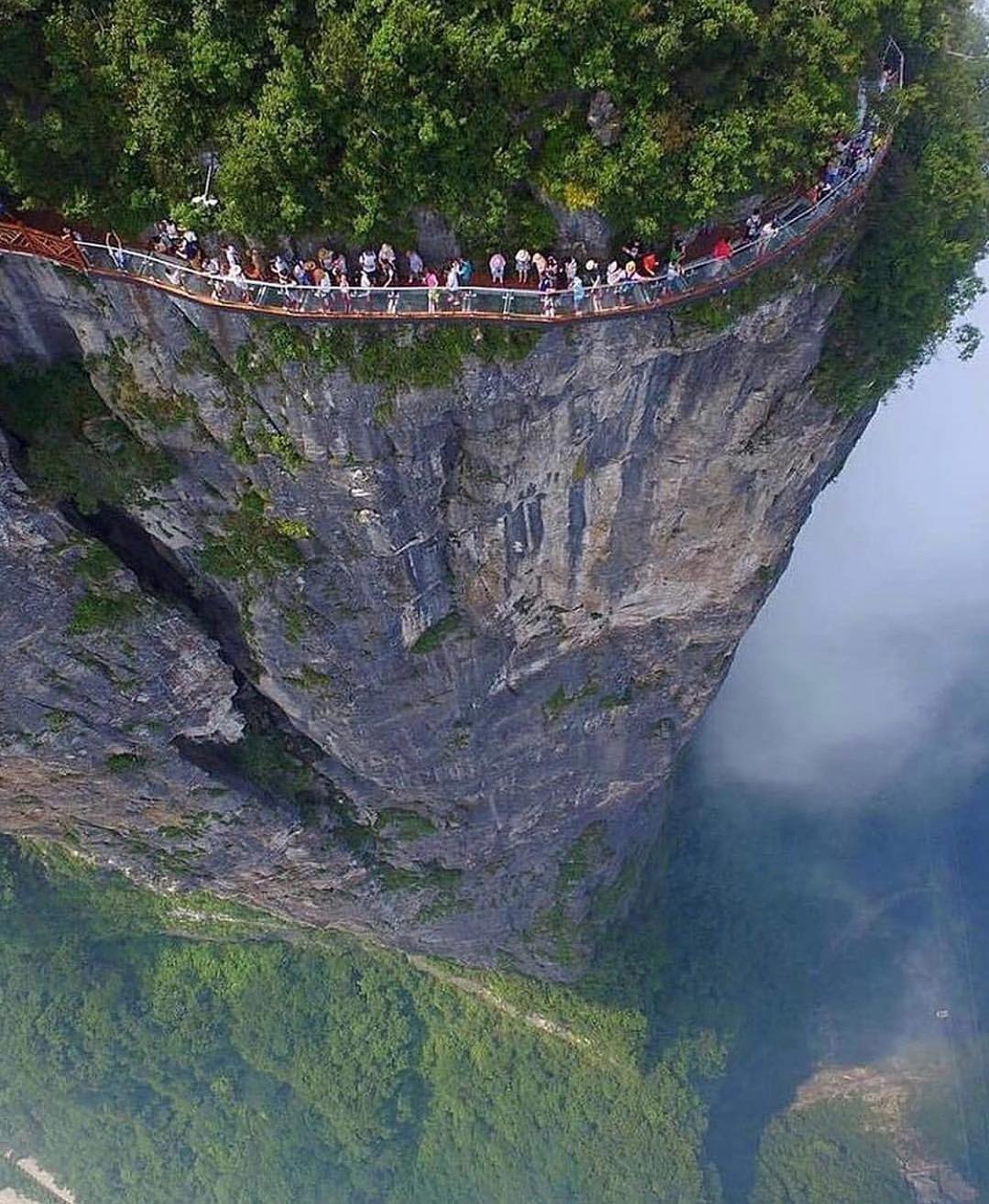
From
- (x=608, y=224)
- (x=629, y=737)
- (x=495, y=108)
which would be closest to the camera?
(x=495, y=108)

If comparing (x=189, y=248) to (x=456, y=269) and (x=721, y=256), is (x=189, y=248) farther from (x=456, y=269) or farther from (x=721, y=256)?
(x=721, y=256)

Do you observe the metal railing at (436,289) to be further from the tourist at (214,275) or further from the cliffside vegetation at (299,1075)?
the cliffside vegetation at (299,1075)

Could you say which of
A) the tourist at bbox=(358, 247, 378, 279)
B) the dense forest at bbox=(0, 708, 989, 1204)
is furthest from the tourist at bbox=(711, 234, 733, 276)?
the dense forest at bbox=(0, 708, 989, 1204)

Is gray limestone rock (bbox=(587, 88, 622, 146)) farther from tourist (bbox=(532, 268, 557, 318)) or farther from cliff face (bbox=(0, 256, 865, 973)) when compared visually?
cliff face (bbox=(0, 256, 865, 973))

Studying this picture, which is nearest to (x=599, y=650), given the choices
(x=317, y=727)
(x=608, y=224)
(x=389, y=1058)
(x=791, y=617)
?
(x=317, y=727)

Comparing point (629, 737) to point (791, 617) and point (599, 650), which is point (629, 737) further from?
point (791, 617)

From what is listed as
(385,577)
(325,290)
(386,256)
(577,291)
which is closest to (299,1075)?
(385,577)
